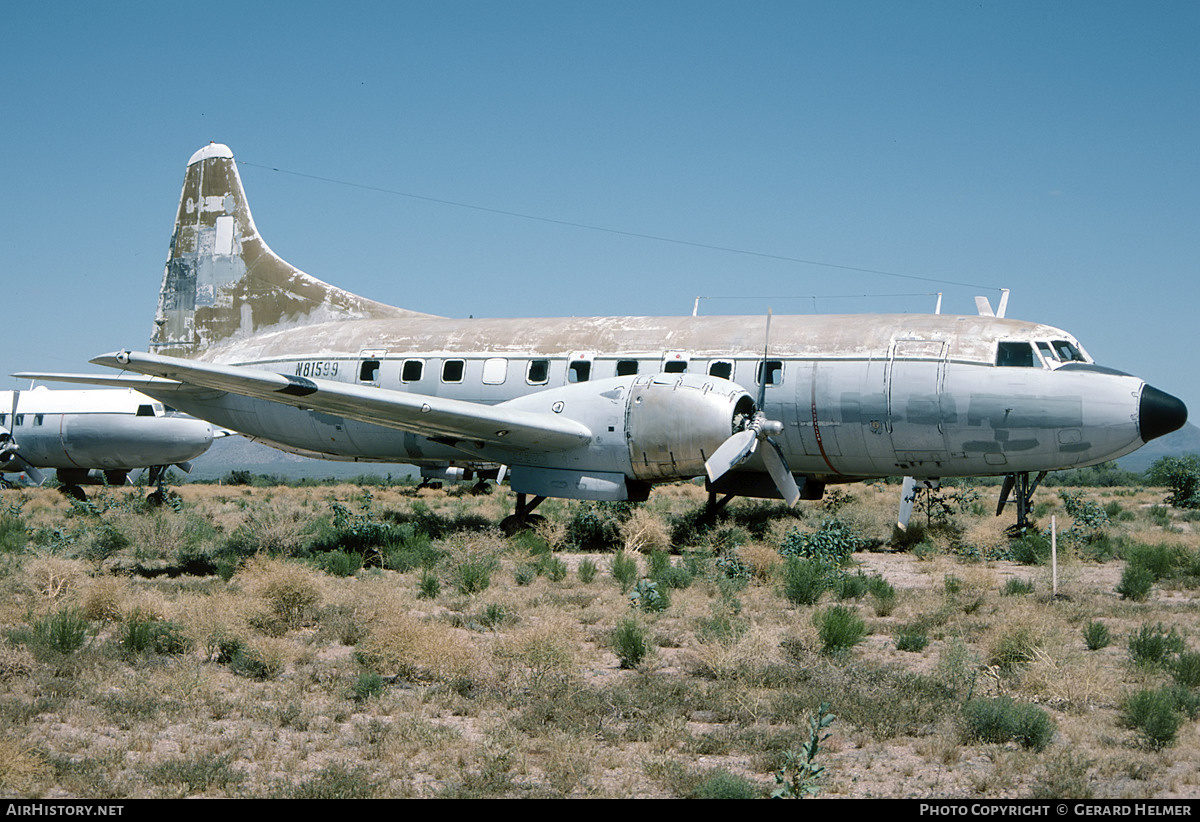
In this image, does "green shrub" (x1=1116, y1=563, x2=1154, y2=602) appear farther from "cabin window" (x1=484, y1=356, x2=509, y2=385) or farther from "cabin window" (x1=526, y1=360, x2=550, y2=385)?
"cabin window" (x1=484, y1=356, x2=509, y2=385)

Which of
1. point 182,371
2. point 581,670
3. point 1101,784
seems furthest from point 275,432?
point 1101,784

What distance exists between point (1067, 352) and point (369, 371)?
41.5ft

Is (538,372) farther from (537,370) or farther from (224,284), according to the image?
(224,284)

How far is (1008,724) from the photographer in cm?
692

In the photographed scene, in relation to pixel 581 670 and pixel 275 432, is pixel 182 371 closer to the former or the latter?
pixel 275 432

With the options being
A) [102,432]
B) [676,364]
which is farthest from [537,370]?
[102,432]

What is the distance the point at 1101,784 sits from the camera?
6.03m

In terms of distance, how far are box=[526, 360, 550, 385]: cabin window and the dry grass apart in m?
4.19

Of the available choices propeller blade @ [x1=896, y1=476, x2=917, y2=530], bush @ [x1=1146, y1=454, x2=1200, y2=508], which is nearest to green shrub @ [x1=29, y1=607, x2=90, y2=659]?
propeller blade @ [x1=896, y1=476, x2=917, y2=530]

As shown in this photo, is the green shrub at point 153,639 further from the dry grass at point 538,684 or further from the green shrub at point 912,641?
the green shrub at point 912,641

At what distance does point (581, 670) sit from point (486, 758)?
2.63m

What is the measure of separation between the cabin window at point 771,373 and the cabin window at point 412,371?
6524 mm

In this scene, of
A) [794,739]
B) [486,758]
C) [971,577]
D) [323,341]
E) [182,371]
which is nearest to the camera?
[486,758]

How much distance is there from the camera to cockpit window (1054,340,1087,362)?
1569cm
